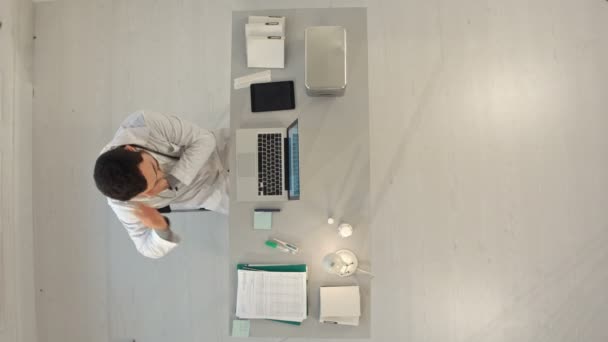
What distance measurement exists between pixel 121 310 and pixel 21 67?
1.84 m

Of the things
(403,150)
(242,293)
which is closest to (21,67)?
(242,293)

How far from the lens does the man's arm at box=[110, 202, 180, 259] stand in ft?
4.98

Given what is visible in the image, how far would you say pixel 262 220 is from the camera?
1.78 m

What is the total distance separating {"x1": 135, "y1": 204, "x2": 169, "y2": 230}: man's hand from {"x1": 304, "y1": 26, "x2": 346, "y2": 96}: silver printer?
88cm

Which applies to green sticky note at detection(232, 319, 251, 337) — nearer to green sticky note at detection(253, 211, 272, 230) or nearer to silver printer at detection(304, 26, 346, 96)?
green sticky note at detection(253, 211, 272, 230)

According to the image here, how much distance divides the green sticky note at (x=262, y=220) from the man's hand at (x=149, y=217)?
0.42 meters

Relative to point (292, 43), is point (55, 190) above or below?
below

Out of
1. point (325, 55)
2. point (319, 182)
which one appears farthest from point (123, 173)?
point (325, 55)

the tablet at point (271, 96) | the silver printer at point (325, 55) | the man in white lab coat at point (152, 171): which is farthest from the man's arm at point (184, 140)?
the silver printer at point (325, 55)

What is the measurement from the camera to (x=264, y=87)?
71.4 inches

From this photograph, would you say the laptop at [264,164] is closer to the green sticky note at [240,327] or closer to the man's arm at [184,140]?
the man's arm at [184,140]

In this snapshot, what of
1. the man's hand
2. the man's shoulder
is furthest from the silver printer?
the man's hand

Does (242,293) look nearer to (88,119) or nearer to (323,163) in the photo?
(323,163)

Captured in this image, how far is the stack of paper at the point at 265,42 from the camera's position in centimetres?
179
